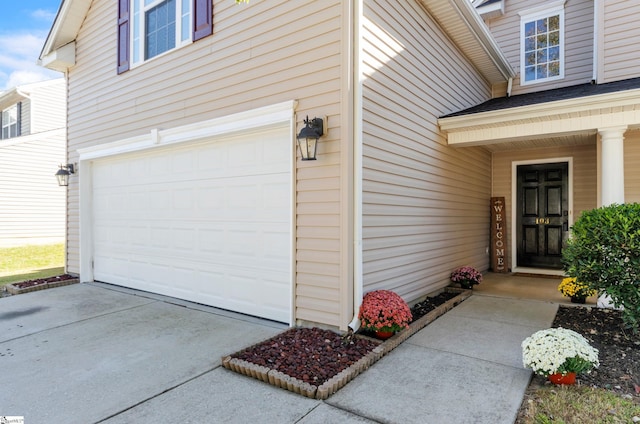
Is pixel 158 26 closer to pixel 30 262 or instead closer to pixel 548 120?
pixel 548 120

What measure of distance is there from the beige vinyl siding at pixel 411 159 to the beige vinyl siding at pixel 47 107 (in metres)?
15.4

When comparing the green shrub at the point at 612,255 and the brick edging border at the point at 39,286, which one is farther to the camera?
the brick edging border at the point at 39,286

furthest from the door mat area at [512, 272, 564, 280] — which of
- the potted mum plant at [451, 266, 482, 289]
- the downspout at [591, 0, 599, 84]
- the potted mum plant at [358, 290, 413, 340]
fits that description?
the potted mum plant at [358, 290, 413, 340]

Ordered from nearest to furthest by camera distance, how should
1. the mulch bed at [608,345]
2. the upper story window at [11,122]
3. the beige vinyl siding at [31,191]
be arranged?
the mulch bed at [608,345]
the beige vinyl siding at [31,191]
the upper story window at [11,122]

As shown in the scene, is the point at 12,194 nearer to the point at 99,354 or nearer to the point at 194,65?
the point at 194,65

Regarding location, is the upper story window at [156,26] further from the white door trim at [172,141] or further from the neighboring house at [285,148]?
the white door trim at [172,141]

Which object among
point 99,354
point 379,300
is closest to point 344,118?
point 379,300

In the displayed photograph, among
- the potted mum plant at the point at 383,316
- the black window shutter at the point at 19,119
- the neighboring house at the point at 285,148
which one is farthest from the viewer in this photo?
the black window shutter at the point at 19,119

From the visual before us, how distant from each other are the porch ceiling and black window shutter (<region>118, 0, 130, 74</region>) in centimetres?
523

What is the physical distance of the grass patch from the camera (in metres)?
2.41

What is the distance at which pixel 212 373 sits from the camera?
3.12 metres

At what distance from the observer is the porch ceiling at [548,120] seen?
4559mm

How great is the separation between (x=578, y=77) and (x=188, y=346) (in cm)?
824

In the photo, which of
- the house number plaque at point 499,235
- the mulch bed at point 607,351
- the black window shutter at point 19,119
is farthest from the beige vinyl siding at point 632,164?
the black window shutter at point 19,119
